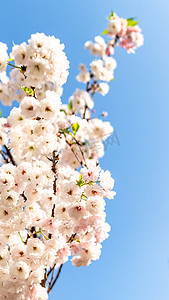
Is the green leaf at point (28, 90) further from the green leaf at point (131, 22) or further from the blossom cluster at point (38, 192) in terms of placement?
the green leaf at point (131, 22)

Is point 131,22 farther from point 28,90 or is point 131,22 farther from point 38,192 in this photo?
point 38,192

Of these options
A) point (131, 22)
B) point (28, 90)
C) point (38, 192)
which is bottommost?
point (38, 192)

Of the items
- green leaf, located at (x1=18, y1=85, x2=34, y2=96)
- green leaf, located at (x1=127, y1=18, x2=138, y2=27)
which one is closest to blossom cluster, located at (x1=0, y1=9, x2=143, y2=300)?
green leaf, located at (x1=18, y1=85, x2=34, y2=96)

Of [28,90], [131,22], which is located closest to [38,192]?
[28,90]


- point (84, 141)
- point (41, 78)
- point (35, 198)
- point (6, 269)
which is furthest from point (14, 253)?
point (84, 141)

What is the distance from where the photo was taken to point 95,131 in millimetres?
4977

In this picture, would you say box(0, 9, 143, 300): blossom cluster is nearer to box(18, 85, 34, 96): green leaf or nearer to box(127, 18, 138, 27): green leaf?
box(18, 85, 34, 96): green leaf

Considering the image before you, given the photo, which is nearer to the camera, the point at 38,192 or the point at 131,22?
the point at 38,192

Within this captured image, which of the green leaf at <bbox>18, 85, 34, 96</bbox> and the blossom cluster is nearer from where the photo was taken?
the blossom cluster

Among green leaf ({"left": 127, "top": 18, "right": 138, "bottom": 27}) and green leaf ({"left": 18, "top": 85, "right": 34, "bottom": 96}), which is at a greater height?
green leaf ({"left": 127, "top": 18, "right": 138, "bottom": 27})

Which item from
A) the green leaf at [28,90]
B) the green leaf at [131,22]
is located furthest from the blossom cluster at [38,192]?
the green leaf at [131,22]

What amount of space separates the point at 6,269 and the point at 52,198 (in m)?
0.65

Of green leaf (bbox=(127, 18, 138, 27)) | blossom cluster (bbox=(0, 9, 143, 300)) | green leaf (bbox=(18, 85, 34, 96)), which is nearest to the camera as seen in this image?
blossom cluster (bbox=(0, 9, 143, 300))

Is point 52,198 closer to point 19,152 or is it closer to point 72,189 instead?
point 72,189
